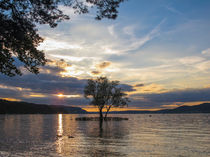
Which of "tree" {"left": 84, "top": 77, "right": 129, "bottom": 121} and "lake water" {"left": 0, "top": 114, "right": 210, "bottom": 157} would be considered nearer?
"lake water" {"left": 0, "top": 114, "right": 210, "bottom": 157}

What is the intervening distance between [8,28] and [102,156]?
13485 mm

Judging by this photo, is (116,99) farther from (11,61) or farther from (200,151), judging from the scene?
(11,61)

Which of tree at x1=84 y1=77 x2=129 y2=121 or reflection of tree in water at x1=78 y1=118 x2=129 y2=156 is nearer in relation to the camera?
reflection of tree in water at x1=78 y1=118 x2=129 y2=156

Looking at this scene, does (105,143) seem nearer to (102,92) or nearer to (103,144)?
(103,144)

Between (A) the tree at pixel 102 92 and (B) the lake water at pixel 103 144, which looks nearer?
(B) the lake water at pixel 103 144

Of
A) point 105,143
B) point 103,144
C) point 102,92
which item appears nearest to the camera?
point 103,144

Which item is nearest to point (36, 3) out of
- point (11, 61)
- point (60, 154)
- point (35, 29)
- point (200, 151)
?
point (35, 29)

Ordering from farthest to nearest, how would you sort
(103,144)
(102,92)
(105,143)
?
(102,92) < (105,143) < (103,144)

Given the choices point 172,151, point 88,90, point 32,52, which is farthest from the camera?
point 88,90

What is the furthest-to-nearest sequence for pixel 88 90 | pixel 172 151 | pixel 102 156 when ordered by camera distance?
pixel 88 90 → pixel 172 151 → pixel 102 156

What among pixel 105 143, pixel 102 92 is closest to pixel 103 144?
pixel 105 143

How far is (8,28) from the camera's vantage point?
14.8 metres

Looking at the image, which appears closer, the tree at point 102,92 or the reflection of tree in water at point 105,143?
the reflection of tree in water at point 105,143

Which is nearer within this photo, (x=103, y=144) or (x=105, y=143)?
(x=103, y=144)
